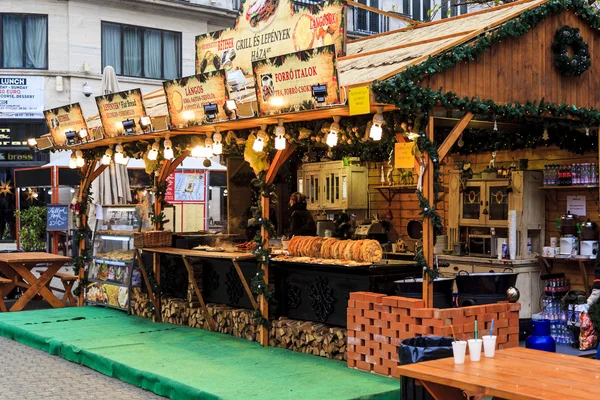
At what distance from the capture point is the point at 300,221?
46.8 feet

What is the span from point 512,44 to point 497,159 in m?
3.65

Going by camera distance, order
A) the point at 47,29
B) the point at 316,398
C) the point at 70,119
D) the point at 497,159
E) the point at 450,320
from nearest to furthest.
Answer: the point at 316,398 < the point at 450,320 < the point at 497,159 < the point at 70,119 < the point at 47,29

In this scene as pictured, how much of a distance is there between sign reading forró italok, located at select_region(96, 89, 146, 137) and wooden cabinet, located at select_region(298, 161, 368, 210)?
498 cm

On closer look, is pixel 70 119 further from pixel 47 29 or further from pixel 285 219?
pixel 47 29

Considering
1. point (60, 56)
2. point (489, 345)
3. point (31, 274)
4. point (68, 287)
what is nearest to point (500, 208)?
point (489, 345)

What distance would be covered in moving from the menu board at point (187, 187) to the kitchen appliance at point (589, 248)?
29.2 ft

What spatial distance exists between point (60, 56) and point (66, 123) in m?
12.1

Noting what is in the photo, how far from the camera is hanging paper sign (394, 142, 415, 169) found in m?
8.24

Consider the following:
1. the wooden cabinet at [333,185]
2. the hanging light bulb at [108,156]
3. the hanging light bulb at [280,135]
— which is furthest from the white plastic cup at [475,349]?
the wooden cabinet at [333,185]

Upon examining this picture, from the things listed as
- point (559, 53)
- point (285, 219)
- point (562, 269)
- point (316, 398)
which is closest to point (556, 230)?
point (562, 269)

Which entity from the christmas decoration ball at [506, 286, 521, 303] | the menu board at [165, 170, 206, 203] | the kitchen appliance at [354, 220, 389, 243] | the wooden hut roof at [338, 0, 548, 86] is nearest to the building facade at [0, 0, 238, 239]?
the menu board at [165, 170, 206, 203]

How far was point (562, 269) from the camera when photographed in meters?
11.5

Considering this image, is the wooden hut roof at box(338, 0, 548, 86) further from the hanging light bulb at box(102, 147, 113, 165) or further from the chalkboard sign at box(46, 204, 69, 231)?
the chalkboard sign at box(46, 204, 69, 231)

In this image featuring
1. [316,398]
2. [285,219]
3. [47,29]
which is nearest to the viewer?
[316,398]
